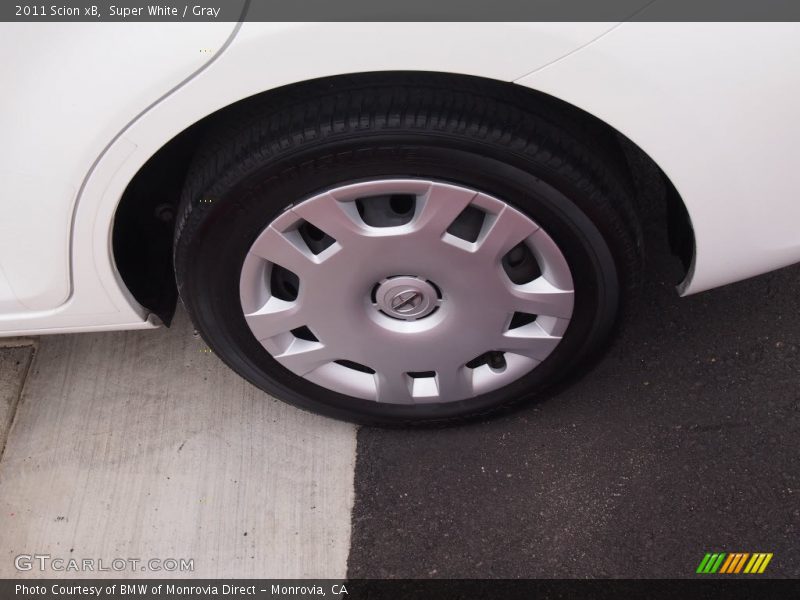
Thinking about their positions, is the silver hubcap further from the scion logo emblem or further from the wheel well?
the wheel well

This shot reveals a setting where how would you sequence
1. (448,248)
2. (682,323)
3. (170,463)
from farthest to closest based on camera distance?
(682,323) → (170,463) → (448,248)

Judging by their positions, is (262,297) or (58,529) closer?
(262,297)

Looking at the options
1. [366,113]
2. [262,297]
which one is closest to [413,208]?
[366,113]

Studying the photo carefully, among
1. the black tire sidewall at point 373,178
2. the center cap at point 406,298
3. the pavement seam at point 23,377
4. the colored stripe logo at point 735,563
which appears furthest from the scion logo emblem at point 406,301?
the pavement seam at point 23,377

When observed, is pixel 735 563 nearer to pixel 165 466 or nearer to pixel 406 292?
pixel 406 292

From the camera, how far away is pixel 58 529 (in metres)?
1.92

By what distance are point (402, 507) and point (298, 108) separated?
1003 millimetres

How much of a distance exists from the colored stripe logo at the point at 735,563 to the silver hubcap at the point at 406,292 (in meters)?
0.59

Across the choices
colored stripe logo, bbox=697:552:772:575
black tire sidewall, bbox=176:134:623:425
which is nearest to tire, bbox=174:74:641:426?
black tire sidewall, bbox=176:134:623:425

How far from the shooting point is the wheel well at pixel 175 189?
1440 millimetres

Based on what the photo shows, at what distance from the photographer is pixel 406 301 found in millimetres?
1664

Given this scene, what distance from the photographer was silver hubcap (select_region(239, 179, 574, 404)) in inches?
59.1
